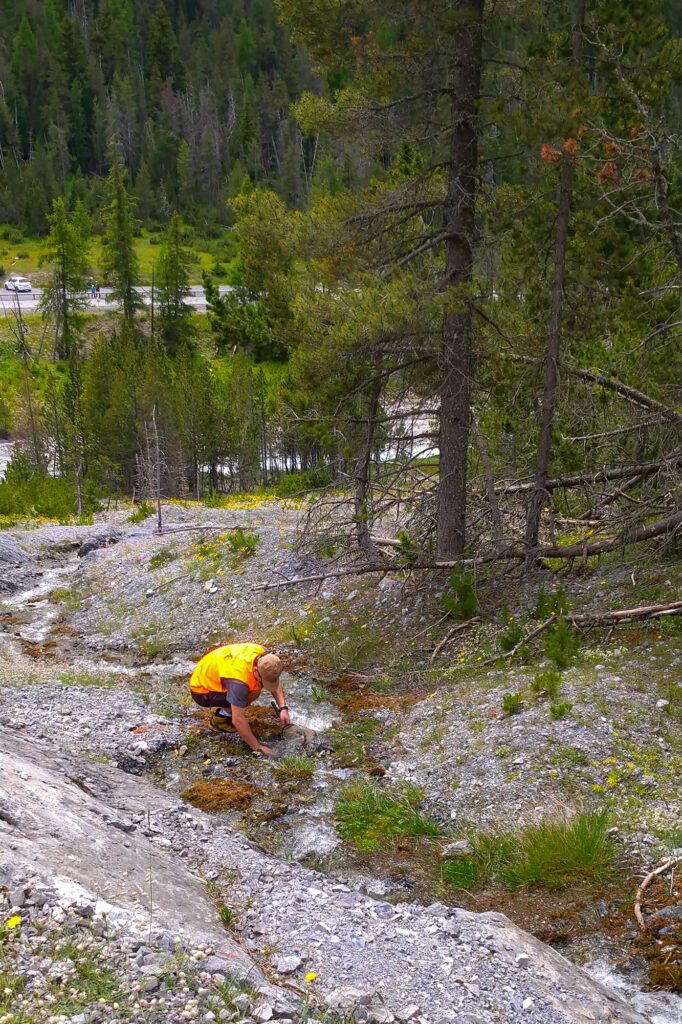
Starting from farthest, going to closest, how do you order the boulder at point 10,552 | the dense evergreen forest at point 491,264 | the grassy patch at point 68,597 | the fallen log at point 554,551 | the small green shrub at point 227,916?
1. the boulder at point 10,552
2. the grassy patch at point 68,597
3. the fallen log at point 554,551
4. the dense evergreen forest at point 491,264
5. the small green shrub at point 227,916

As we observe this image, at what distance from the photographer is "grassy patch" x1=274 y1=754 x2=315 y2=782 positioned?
8.46 metres

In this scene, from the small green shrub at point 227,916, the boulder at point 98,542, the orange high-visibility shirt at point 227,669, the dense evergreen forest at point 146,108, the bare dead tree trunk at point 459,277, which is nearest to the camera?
the small green shrub at point 227,916

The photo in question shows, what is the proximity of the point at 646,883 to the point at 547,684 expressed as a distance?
272 centimetres

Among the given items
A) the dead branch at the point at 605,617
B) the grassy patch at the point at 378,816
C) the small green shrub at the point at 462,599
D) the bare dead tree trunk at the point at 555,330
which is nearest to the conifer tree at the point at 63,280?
the small green shrub at the point at 462,599

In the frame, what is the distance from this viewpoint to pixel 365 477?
40.7ft

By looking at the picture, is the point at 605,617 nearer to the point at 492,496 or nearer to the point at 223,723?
the point at 492,496

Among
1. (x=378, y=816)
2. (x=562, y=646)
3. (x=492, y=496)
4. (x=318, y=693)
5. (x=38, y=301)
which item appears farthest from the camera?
(x=38, y=301)

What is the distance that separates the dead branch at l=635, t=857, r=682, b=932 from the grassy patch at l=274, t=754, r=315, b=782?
356 centimetres

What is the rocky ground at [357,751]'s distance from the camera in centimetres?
495

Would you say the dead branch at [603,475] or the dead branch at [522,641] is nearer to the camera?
the dead branch at [522,641]

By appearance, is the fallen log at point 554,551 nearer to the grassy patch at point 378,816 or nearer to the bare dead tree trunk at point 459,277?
the bare dead tree trunk at point 459,277

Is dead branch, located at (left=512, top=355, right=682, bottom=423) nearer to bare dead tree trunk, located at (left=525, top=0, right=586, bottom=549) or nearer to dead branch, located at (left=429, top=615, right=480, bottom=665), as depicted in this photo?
bare dead tree trunk, located at (left=525, top=0, right=586, bottom=549)

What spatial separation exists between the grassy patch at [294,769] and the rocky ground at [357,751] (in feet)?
0.15

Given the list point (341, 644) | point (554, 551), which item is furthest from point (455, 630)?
point (341, 644)
